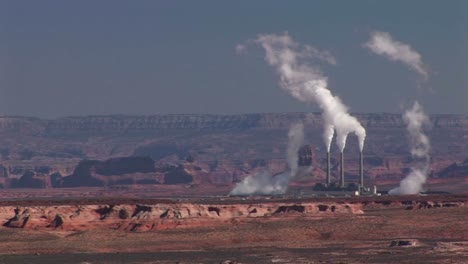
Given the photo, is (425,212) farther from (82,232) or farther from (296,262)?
(296,262)

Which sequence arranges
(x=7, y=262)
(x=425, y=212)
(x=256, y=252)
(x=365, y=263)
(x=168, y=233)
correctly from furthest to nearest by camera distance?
(x=425, y=212) → (x=168, y=233) → (x=256, y=252) → (x=7, y=262) → (x=365, y=263)

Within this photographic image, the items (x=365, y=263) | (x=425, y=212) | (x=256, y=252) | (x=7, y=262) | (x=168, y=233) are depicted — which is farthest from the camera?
(x=425, y=212)

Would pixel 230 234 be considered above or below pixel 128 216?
below

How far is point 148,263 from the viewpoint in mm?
103688

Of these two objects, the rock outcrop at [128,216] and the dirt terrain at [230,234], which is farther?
the rock outcrop at [128,216]

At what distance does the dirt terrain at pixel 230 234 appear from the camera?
108812 millimetres

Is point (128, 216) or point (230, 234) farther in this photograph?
point (128, 216)

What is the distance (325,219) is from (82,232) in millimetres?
28134

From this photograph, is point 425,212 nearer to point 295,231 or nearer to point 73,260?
point 295,231

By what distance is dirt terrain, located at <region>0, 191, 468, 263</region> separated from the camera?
109 metres

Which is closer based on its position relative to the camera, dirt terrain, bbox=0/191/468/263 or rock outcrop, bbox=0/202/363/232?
dirt terrain, bbox=0/191/468/263

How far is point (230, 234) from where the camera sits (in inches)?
5084

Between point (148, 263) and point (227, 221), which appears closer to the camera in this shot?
point (148, 263)

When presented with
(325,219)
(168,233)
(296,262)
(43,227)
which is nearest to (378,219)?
(325,219)
